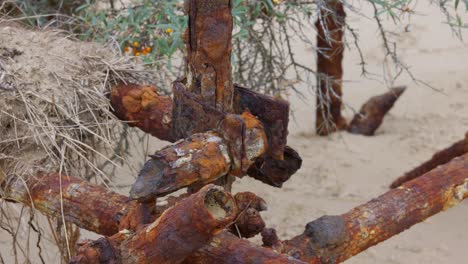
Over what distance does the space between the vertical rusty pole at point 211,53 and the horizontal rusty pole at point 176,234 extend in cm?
43

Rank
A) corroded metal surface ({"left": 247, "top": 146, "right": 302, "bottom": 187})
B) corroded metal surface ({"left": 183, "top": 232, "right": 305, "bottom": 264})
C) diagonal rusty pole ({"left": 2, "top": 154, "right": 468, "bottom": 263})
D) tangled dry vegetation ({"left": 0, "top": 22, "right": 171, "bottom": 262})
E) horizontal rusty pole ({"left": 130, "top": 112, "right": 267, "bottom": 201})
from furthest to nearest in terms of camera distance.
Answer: tangled dry vegetation ({"left": 0, "top": 22, "right": 171, "bottom": 262})
corroded metal surface ({"left": 247, "top": 146, "right": 302, "bottom": 187})
diagonal rusty pole ({"left": 2, "top": 154, "right": 468, "bottom": 263})
horizontal rusty pole ({"left": 130, "top": 112, "right": 267, "bottom": 201})
corroded metal surface ({"left": 183, "top": 232, "right": 305, "bottom": 264})

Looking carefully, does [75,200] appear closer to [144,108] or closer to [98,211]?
[98,211]

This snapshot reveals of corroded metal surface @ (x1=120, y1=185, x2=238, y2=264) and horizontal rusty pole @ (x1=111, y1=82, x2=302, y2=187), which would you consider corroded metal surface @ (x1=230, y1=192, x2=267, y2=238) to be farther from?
corroded metal surface @ (x1=120, y1=185, x2=238, y2=264)

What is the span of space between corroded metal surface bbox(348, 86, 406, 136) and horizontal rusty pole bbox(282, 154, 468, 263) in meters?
2.64

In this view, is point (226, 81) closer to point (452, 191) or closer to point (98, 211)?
point (98, 211)

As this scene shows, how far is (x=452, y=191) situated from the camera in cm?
218

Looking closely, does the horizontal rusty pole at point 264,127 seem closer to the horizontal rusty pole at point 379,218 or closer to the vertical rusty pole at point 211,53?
the vertical rusty pole at point 211,53

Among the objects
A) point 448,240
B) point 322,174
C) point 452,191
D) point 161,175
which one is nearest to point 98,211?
point 161,175

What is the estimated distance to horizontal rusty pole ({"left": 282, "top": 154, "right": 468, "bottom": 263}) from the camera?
1.90m

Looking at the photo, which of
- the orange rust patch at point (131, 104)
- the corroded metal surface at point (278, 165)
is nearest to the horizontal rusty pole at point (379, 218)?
the corroded metal surface at point (278, 165)

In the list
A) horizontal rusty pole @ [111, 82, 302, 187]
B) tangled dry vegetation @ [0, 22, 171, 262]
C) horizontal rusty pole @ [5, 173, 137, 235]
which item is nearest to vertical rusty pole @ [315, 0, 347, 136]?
tangled dry vegetation @ [0, 22, 171, 262]

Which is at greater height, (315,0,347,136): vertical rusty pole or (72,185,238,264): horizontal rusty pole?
(72,185,238,264): horizontal rusty pole

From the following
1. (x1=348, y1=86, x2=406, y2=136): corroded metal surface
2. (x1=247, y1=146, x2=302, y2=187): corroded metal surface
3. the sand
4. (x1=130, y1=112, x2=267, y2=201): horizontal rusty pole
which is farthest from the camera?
(x1=348, y1=86, x2=406, y2=136): corroded metal surface

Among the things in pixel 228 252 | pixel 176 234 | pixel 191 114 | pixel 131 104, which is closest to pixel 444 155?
pixel 131 104
